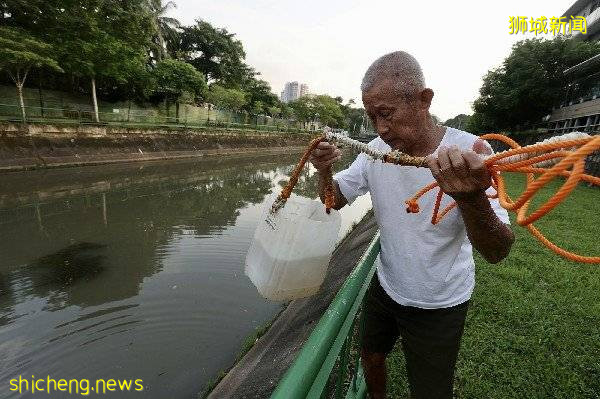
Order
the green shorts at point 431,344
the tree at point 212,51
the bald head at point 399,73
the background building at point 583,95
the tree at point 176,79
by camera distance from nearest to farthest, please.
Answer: the bald head at point 399,73
the green shorts at point 431,344
the background building at point 583,95
the tree at point 176,79
the tree at point 212,51

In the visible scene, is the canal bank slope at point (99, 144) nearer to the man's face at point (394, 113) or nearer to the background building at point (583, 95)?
the man's face at point (394, 113)

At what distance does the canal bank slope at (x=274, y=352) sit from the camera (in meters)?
2.94

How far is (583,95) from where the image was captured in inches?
896

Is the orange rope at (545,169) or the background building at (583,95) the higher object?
the background building at (583,95)

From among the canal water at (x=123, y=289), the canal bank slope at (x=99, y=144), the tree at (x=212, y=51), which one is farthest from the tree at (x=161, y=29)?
the canal water at (x=123, y=289)

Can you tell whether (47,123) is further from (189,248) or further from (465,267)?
(465,267)

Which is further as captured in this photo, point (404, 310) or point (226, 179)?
point (226, 179)

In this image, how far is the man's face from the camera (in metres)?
1.45

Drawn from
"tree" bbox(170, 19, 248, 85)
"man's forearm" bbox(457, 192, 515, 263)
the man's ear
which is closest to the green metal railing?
"man's forearm" bbox(457, 192, 515, 263)

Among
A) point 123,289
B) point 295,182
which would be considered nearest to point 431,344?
point 295,182

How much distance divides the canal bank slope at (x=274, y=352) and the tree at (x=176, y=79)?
23.1 m

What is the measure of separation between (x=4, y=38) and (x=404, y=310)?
17.4 m

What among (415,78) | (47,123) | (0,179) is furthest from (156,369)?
(47,123)

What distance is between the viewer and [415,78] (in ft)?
4.78
